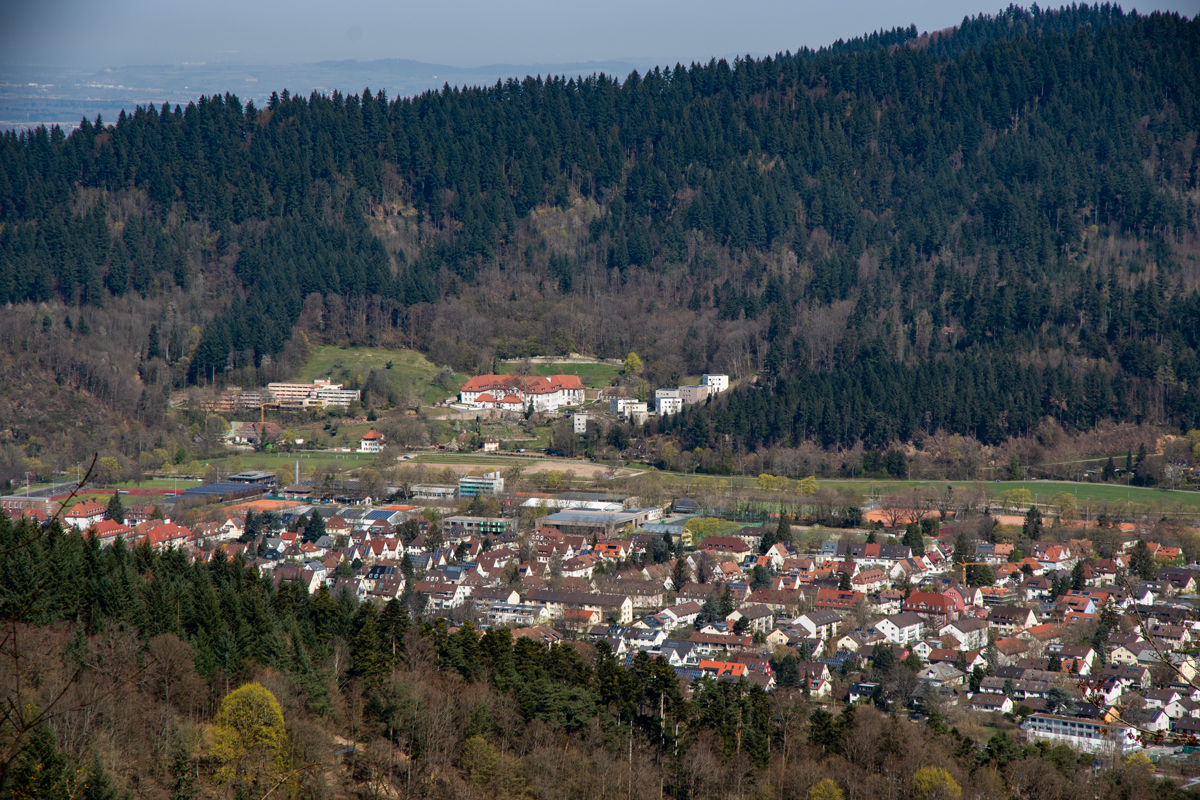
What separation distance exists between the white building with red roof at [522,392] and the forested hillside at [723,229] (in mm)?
4515

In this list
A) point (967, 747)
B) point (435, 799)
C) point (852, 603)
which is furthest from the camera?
point (852, 603)

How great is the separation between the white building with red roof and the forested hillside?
4.51 metres

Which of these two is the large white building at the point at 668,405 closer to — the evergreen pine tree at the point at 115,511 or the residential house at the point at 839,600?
the residential house at the point at 839,600

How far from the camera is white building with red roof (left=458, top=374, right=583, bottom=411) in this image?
74.3 m

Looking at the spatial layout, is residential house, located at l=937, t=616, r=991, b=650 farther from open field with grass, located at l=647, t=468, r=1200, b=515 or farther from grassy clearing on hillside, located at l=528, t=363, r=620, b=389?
grassy clearing on hillside, located at l=528, t=363, r=620, b=389

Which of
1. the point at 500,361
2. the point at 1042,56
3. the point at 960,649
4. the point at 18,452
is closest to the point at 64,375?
the point at 18,452

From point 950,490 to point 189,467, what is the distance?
36294 millimetres

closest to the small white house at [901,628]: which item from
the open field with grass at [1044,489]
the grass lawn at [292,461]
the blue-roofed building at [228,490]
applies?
the open field with grass at [1044,489]

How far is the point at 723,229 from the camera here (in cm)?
9819

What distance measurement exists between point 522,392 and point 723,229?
29.5 metres

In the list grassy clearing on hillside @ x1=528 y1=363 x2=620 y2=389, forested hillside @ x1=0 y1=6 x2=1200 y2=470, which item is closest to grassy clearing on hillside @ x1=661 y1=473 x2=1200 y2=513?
forested hillside @ x1=0 y1=6 x2=1200 y2=470

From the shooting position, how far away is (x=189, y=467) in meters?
64.5

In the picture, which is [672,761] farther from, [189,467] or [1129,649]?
[189,467]

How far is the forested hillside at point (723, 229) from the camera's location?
75.6 meters
